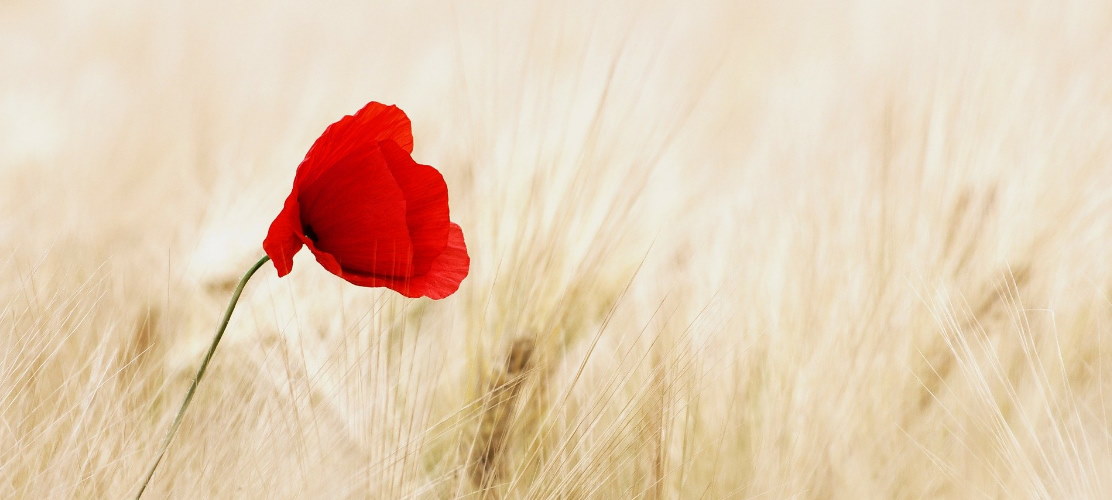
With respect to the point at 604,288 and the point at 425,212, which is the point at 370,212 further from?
the point at 604,288

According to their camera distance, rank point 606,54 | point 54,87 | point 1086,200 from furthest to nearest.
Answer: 1. point 54,87
2. point 606,54
3. point 1086,200

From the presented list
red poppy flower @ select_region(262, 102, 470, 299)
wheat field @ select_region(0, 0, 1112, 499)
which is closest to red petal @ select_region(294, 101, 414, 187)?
red poppy flower @ select_region(262, 102, 470, 299)

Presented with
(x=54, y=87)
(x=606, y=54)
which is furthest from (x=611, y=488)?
(x=54, y=87)

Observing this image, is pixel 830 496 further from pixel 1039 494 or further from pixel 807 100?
pixel 807 100

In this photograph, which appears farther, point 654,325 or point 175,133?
point 175,133

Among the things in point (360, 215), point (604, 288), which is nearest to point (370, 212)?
point (360, 215)
